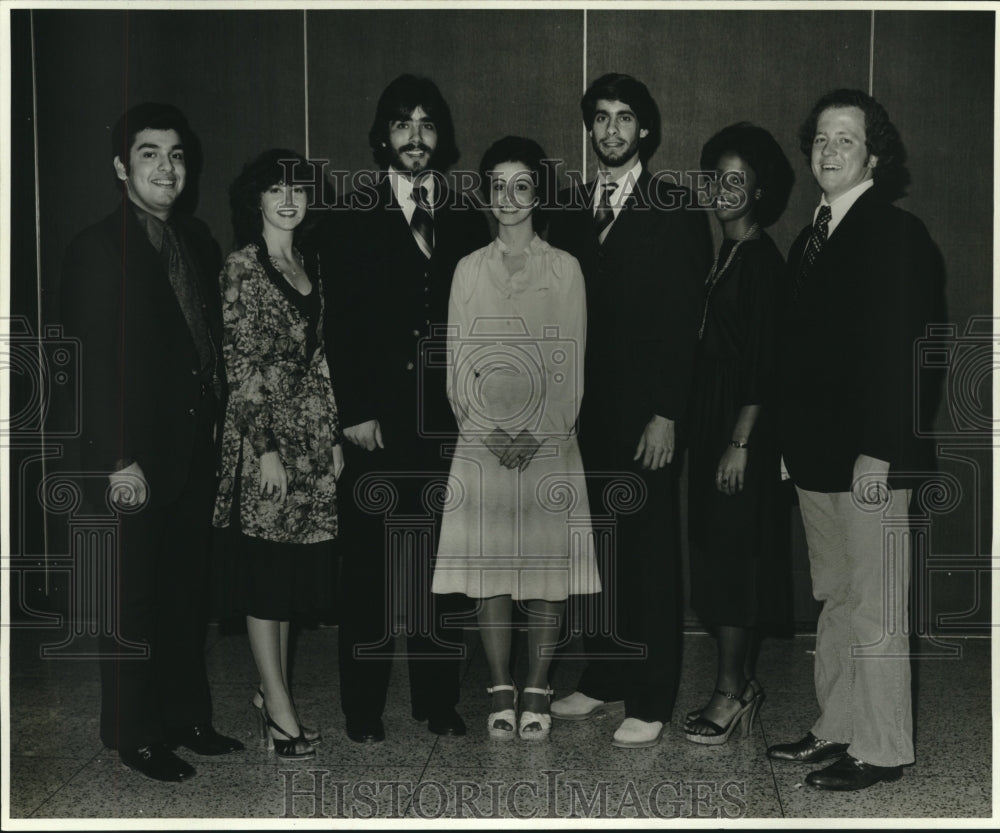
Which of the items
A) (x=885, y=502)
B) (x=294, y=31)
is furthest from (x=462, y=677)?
(x=294, y=31)

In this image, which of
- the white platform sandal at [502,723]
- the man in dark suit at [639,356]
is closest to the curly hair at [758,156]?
the man in dark suit at [639,356]

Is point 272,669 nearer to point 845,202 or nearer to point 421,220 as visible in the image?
point 421,220

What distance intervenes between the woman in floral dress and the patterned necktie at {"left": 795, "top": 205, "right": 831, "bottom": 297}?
4.45ft

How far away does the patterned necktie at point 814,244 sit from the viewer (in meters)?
3.29

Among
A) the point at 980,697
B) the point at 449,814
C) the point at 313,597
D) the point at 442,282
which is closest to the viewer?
the point at 449,814

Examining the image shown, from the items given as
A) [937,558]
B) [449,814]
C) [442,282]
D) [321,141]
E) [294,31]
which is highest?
[294,31]

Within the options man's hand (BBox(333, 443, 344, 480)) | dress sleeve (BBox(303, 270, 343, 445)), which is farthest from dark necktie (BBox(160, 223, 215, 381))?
man's hand (BBox(333, 443, 344, 480))

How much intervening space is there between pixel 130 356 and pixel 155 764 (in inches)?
43.2

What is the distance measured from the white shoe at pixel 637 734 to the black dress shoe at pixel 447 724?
0.46 meters

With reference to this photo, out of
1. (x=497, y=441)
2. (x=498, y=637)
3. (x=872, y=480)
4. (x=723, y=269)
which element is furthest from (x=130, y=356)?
(x=872, y=480)

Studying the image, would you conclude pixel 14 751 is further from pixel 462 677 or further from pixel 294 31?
pixel 294 31

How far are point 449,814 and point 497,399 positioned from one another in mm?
1182

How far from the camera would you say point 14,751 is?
3447 mm

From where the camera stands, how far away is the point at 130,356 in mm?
3174
